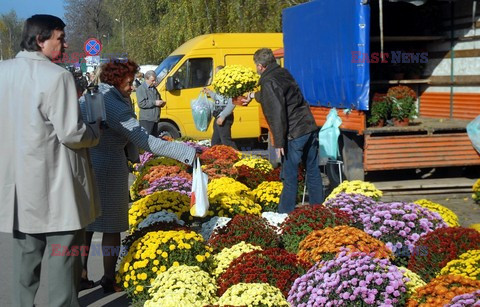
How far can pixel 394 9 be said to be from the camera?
1167cm

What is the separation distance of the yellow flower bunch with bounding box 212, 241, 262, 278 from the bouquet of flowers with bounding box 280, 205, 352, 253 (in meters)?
0.44

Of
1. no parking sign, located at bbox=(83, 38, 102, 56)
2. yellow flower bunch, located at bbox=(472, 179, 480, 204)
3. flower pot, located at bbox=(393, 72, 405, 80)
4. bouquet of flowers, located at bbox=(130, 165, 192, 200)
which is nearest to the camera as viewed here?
bouquet of flowers, located at bbox=(130, 165, 192, 200)

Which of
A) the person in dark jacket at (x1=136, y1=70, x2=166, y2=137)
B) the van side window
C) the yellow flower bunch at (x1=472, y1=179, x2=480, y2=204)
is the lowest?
the yellow flower bunch at (x1=472, y1=179, x2=480, y2=204)

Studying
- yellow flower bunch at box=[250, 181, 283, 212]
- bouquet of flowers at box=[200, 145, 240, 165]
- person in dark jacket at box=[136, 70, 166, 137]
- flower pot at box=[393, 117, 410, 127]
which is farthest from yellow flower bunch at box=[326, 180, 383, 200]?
person in dark jacket at box=[136, 70, 166, 137]

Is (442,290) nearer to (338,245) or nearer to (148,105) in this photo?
(338,245)

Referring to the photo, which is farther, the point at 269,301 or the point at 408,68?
the point at 408,68

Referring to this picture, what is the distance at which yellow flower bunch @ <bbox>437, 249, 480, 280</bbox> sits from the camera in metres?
4.40

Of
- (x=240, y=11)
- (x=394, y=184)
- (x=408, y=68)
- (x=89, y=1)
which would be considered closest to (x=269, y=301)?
(x=394, y=184)

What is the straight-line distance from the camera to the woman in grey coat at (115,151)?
207 inches

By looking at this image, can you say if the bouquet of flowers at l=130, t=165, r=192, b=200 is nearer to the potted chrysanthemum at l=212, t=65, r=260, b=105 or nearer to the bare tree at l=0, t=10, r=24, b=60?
the potted chrysanthemum at l=212, t=65, r=260, b=105

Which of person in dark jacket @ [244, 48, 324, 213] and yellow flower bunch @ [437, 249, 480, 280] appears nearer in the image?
yellow flower bunch @ [437, 249, 480, 280]

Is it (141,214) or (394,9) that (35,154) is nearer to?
(141,214)

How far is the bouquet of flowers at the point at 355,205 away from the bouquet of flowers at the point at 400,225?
0.50 feet

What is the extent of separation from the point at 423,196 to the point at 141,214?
17.1ft
